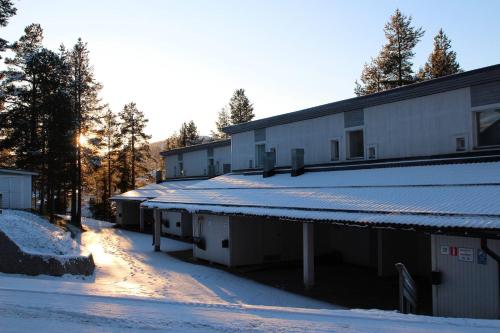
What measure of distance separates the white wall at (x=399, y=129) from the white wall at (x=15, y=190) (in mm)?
18233

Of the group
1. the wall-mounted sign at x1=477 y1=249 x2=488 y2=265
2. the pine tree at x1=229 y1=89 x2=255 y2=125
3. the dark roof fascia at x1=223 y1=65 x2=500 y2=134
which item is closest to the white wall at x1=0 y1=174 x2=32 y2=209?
the dark roof fascia at x1=223 y1=65 x2=500 y2=134

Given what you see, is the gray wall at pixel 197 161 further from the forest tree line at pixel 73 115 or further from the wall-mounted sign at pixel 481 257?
the wall-mounted sign at pixel 481 257

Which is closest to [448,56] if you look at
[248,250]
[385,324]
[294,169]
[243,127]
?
[243,127]

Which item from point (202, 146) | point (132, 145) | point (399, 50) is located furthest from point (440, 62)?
point (132, 145)

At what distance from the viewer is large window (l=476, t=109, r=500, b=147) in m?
14.3

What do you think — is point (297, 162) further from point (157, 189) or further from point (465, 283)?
point (157, 189)

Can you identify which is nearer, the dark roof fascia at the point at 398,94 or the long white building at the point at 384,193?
the long white building at the point at 384,193

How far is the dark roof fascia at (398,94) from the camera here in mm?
14305

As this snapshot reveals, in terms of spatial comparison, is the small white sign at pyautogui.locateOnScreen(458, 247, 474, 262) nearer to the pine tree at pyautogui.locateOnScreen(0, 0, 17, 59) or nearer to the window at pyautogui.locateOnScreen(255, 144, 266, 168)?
the window at pyautogui.locateOnScreen(255, 144, 266, 168)

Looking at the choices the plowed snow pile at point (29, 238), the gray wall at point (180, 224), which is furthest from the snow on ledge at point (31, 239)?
the gray wall at point (180, 224)

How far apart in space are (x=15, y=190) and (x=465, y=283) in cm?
2868

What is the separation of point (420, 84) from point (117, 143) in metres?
44.1

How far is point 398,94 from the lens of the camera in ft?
55.9

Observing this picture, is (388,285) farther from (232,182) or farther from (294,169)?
Answer: (232,182)
